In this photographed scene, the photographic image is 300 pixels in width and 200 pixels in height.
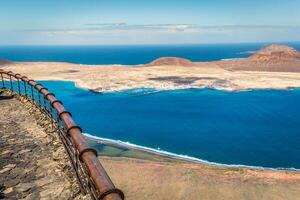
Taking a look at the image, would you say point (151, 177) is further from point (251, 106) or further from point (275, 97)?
point (275, 97)

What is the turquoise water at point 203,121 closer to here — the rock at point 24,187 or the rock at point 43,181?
the rock at point 43,181

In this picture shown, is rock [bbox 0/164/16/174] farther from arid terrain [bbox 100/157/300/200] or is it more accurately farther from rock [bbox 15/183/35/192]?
arid terrain [bbox 100/157/300/200]

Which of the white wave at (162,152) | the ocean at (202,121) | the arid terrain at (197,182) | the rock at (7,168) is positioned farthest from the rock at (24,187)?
the ocean at (202,121)

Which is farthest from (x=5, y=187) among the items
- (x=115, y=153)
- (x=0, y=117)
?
(x=115, y=153)

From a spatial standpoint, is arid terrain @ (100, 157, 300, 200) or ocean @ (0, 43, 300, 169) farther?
ocean @ (0, 43, 300, 169)

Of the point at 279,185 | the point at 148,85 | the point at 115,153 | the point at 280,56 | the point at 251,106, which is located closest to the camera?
the point at 279,185

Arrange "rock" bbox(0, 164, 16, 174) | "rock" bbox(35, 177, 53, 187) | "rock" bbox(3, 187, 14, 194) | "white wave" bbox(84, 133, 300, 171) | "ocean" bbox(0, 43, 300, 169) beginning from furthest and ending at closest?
"ocean" bbox(0, 43, 300, 169), "white wave" bbox(84, 133, 300, 171), "rock" bbox(0, 164, 16, 174), "rock" bbox(35, 177, 53, 187), "rock" bbox(3, 187, 14, 194)

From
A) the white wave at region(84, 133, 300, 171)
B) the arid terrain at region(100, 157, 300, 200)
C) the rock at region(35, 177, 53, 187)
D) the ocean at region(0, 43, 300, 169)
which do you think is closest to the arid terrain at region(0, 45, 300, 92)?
the ocean at region(0, 43, 300, 169)
